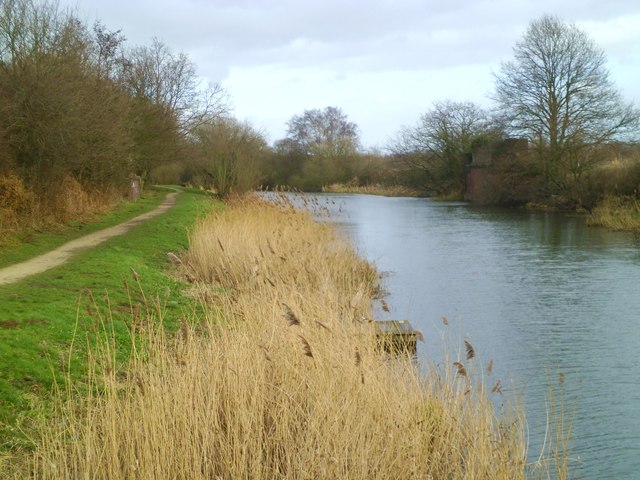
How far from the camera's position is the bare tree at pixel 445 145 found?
2265 inches

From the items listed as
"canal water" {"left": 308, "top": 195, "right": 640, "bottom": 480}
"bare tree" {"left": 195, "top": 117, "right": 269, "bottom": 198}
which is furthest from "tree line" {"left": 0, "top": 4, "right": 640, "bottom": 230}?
"canal water" {"left": 308, "top": 195, "right": 640, "bottom": 480}

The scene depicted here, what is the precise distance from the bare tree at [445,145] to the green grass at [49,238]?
34.6 metres

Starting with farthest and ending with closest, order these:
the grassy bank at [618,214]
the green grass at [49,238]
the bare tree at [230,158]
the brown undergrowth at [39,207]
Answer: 1. the bare tree at [230,158]
2. the grassy bank at [618,214]
3. the brown undergrowth at [39,207]
4. the green grass at [49,238]

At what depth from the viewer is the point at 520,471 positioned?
491 cm

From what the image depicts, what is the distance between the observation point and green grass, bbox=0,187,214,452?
5871mm

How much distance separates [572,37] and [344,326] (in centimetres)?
3685

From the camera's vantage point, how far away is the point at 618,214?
1186 inches

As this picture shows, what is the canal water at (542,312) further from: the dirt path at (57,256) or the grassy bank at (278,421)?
the dirt path at (57,256)

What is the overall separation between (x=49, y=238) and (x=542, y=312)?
37.1 ft

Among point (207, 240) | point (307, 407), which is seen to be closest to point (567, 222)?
point (207, 240)

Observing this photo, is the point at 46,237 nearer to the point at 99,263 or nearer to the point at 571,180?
the point at 99,263

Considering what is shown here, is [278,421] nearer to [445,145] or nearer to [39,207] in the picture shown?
[39,207]

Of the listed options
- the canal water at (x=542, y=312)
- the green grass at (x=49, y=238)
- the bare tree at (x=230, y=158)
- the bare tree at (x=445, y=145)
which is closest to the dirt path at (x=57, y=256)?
the green grass at (x=49, y=238)

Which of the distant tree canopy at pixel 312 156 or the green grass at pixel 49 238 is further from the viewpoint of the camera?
the distant tree canopy at pixel 312 156
